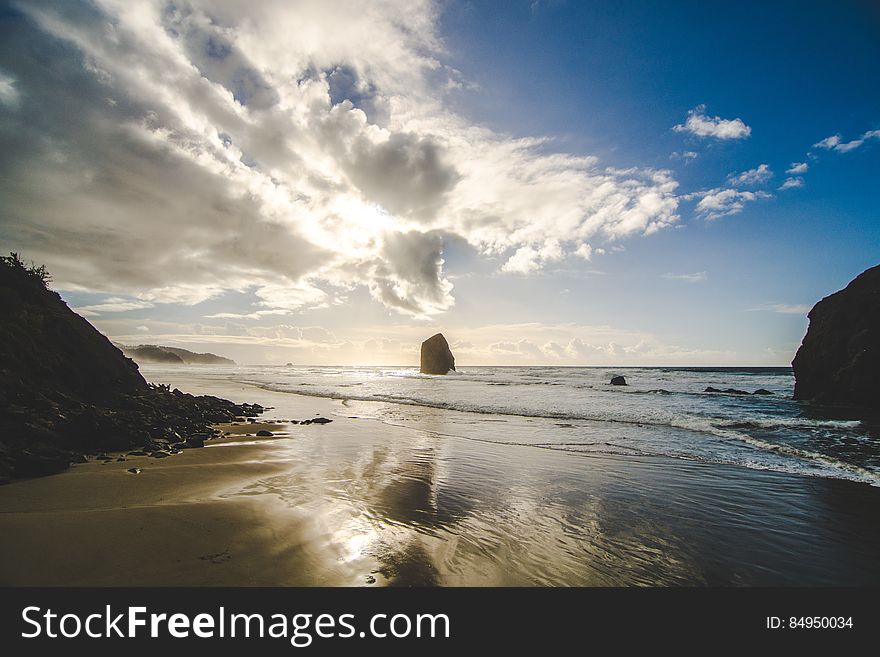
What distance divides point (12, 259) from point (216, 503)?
48.0 ft

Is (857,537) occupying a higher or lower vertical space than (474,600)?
lower

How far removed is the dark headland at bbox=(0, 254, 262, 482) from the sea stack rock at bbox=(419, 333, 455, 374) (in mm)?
74390

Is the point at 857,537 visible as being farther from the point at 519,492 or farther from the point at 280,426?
the point at 280,426

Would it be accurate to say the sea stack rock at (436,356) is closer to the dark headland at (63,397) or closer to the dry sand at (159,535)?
the dark headland at (63,397)

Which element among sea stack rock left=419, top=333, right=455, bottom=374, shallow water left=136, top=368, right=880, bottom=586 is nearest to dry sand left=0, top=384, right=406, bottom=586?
shallow water left=136, top=368, right=880, bottom=586

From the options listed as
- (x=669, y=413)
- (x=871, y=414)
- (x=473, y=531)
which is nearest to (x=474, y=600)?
(x=473, y=531)

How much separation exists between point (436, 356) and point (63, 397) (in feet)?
267

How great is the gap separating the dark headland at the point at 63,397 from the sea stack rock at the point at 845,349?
38.4 metres

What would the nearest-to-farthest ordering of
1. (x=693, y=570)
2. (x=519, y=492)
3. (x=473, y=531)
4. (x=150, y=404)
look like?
1. (x=693, y=570)
2. (x=473, y=531)
3. (x=519, y=492)
4. (x=150, y=404)

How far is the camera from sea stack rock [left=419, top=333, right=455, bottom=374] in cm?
9006

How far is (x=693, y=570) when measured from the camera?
4582 millimetres

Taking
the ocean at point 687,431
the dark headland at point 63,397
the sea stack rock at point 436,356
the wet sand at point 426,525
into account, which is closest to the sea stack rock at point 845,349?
the ocean at point 687,431

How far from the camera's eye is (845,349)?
2678cm

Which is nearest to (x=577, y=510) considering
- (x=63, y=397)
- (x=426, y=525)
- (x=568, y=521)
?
(x=568, y=521)
